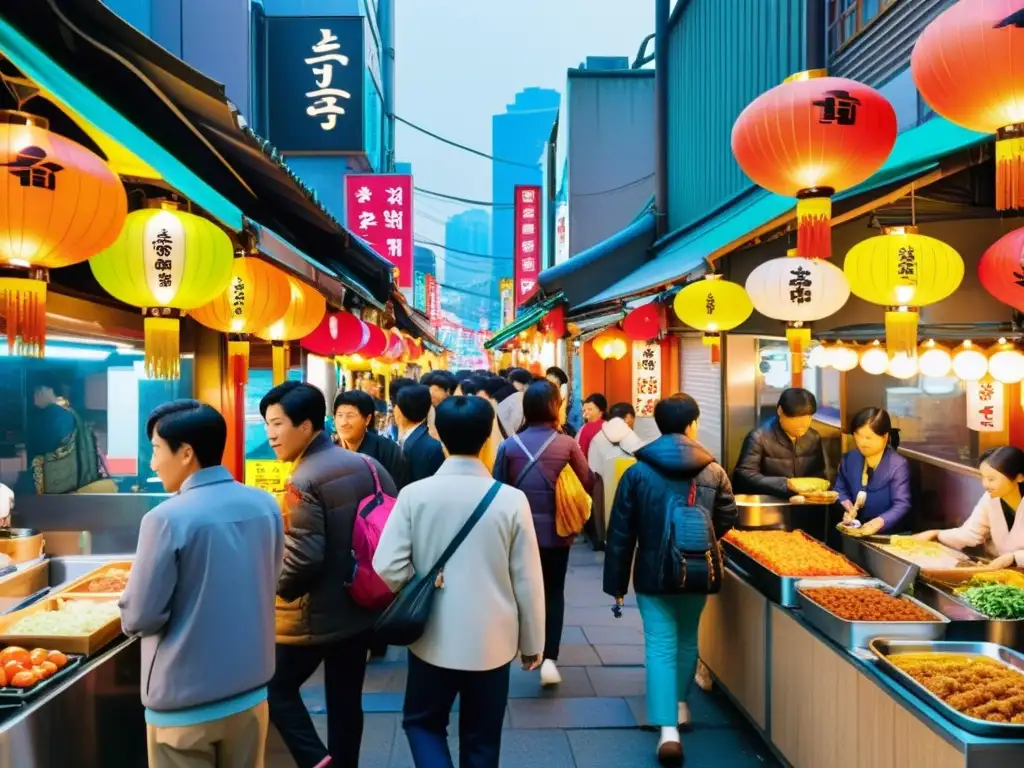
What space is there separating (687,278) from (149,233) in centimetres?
666

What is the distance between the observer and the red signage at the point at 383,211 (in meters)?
19.5

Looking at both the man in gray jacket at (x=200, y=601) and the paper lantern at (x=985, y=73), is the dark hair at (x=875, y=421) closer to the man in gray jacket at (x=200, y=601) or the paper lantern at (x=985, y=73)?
the paper lantern at (x=985, y=73)

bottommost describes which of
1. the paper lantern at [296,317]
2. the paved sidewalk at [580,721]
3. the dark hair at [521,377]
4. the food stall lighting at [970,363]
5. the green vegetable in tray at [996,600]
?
the paved sidewalk at [580,721]

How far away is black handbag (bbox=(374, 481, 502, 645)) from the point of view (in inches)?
150

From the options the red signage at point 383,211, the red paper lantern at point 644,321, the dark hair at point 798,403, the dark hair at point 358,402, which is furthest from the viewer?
the red signage at point 383,211

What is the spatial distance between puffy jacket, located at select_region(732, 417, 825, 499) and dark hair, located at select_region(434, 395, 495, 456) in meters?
5.29

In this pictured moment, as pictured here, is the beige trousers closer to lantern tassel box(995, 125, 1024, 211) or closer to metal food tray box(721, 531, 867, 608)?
metal food tray box(721, 531, 867, 608)

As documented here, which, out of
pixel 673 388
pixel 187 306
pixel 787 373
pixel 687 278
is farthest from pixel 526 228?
pixel 187 306

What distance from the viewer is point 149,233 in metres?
4.50

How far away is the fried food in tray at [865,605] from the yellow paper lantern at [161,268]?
4.18 m

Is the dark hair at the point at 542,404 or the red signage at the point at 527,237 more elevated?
the red signage at the point at 527,237

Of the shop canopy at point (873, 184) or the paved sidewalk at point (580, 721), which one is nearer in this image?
the shop canopy at point (873, 184)

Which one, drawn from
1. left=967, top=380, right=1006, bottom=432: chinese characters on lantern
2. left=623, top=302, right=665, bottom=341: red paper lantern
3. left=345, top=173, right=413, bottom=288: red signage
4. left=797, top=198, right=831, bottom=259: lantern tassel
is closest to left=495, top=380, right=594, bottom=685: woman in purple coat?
left=797, top=198, right=831, bottom=259: lantern tassel

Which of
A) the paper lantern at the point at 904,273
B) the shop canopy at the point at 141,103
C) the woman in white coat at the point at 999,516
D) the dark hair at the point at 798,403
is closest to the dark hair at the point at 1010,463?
the woman in white coat at the point at 999,516
